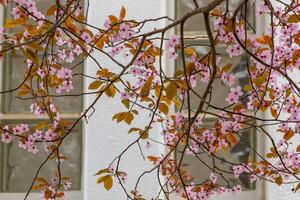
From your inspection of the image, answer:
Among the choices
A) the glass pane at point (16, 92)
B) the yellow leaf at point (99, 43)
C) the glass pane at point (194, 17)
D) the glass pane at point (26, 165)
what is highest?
the glass pane at point (194, 17)

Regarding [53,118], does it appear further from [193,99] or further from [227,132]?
[193,99]

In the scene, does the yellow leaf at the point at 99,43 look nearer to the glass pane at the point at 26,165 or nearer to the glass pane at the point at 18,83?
the glass pane at the point at 18,83

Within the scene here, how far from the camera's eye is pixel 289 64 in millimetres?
2164

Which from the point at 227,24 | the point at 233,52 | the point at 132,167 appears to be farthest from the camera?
the point at 132,167

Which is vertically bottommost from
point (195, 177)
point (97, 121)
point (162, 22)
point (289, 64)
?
point (195, 177)

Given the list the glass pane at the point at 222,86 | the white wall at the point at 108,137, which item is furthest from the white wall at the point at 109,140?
the glass pane at the point at 222,86

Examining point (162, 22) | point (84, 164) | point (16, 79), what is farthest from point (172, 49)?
point (16, 79)

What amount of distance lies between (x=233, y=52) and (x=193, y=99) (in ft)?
3.51

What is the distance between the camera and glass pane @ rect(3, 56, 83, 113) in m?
3.02

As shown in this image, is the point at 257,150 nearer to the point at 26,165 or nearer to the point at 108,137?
the point at 108,137

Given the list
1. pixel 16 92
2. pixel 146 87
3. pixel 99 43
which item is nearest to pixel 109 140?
pixel 16 92

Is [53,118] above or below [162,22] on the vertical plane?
below

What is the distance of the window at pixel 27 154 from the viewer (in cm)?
297

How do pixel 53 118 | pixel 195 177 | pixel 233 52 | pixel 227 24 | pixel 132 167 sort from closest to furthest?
pixel 227 24 → pixel 233 52 → pixel 53 118 → pixel 132 167 → pixel 195 177
